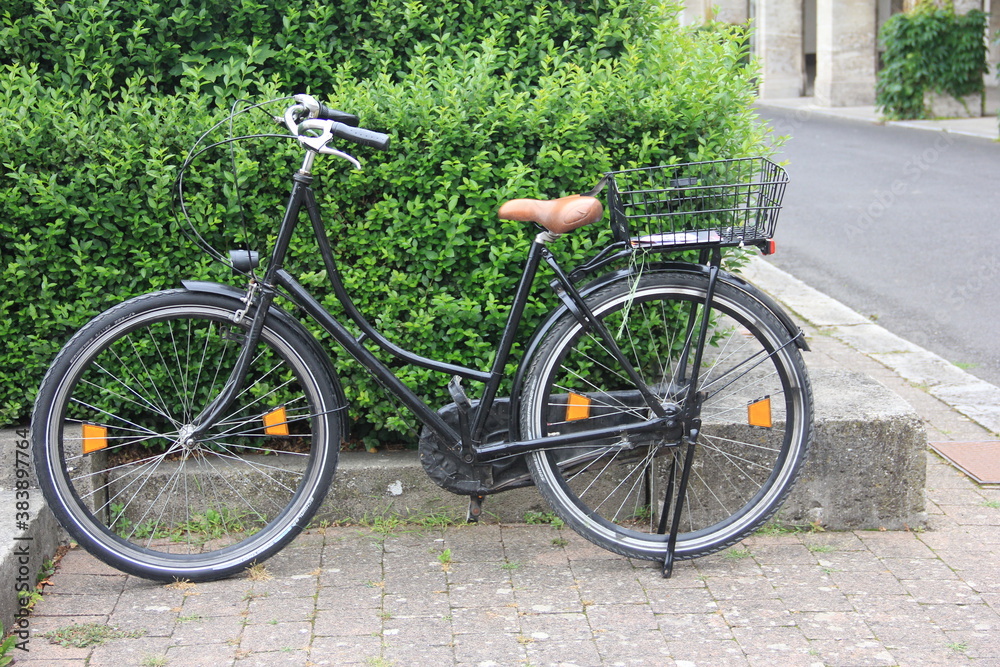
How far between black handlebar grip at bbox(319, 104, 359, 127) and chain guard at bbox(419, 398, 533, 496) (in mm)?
989

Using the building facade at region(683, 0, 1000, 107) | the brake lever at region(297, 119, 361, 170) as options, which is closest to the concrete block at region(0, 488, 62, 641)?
the brake lever at region(297, 119, 361, 170)

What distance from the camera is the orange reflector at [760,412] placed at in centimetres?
384

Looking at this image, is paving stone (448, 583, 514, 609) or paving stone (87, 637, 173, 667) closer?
paving stone (87, 637, 173, 667)

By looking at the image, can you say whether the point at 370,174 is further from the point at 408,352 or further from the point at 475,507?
the point at 475,507

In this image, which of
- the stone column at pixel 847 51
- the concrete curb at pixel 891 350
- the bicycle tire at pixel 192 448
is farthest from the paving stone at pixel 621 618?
the stone column at pixel 847 51

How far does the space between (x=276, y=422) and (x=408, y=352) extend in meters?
0.49

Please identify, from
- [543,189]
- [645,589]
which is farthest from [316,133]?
[645,589]

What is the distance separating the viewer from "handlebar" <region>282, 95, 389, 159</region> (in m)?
3.36

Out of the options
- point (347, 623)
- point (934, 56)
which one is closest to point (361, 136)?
point (347, 623)

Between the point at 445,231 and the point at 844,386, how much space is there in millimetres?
1643

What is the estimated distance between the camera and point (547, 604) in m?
3.50

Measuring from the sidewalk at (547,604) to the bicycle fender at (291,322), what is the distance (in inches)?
20.8

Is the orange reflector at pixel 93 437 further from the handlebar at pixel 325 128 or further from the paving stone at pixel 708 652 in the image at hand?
the paving stone at pixel 708 652

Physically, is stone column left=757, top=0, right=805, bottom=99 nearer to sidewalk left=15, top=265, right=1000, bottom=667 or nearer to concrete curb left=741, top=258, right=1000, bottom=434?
concrete curb left=741, top=258, right=1000, bottom=434
